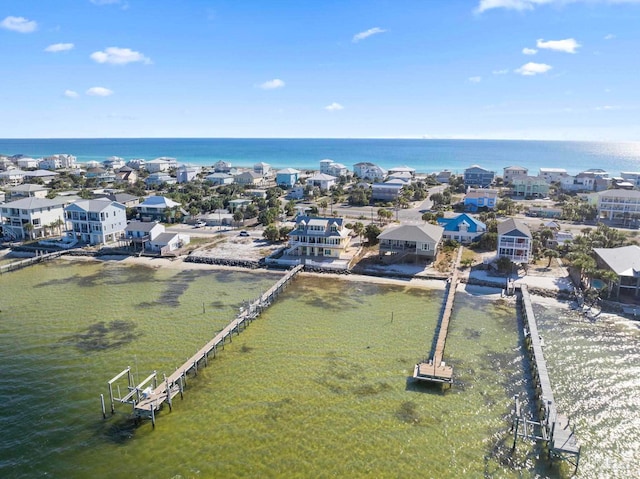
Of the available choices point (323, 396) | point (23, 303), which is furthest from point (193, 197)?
point (323, 396)

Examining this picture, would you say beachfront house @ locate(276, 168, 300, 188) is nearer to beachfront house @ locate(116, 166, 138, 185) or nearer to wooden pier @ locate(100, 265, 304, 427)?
beachfront house @ locate(116, 166, 138, 185)

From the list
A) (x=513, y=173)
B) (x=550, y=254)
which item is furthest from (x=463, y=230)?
(x=513, y=173)

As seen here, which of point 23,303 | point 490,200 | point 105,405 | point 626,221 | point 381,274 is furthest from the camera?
point 490,200

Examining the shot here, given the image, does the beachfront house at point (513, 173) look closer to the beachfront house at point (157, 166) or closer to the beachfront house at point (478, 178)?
the beachfront house at point (478, 178)

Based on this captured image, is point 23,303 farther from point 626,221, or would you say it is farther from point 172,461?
point 626,221

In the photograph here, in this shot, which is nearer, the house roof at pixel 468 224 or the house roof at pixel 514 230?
the house roof at pixel 514 230

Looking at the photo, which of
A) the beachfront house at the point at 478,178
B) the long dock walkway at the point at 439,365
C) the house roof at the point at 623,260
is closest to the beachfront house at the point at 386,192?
the beachfront house at the point at 478,178

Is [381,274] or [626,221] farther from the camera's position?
[626,221]

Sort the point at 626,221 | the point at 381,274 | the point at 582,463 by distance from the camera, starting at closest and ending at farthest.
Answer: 1. the point at 582,463
2. the point at 381,274
3. the point at 626,221
